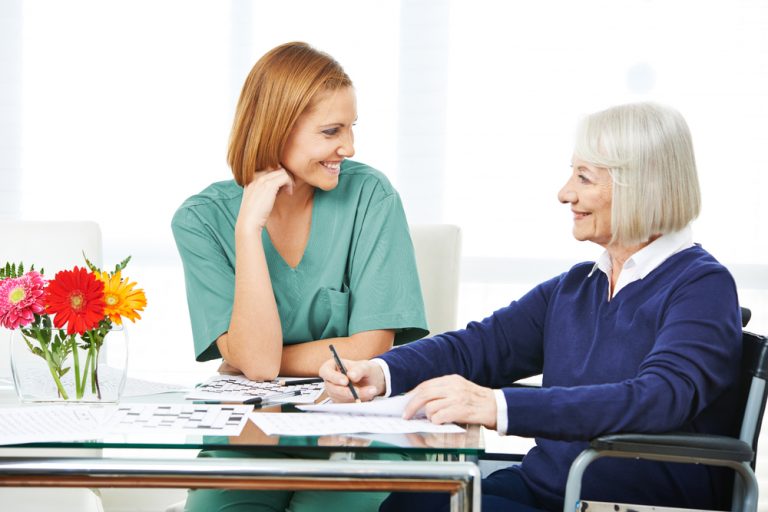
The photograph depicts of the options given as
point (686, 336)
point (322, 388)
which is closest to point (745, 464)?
point (686, 336)

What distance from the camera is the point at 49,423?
4.33ft

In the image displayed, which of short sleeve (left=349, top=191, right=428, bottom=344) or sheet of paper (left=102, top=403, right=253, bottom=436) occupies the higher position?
short sleeve (left=349, top=191, right=428, bottom=344)

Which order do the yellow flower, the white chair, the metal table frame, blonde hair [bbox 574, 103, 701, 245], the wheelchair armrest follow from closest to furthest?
the metal table frame
the wheelchair armrest
the yellow flower
blonde hair [bbox 574, 103, 701, 245]
the white chair

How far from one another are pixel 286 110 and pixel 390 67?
183cm

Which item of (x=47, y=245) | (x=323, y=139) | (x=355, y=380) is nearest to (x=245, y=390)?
(x=355, y=380)

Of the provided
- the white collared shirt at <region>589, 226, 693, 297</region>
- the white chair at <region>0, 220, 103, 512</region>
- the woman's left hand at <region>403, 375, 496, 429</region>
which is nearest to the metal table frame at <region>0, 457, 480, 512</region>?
the woman's left hand at <region>403, 375, 496, 429</region>

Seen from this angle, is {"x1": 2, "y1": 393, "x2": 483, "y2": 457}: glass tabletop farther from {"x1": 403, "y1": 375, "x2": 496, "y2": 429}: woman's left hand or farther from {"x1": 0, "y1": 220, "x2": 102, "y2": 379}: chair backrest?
{"x1": 0, "y1": 220, "x2": 102, "y2": 379}: chair backrest

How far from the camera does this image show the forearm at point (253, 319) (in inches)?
71.6

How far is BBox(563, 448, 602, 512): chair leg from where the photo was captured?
1.40 m

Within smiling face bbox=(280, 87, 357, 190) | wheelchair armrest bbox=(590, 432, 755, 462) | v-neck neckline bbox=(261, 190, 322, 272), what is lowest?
wheelchair armrest bbox=(590, 432, 755, 462)

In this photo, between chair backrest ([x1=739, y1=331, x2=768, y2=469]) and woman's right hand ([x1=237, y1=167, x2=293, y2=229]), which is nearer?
chair backrest ([x1=739, y1=331, x2=768, y2=469])

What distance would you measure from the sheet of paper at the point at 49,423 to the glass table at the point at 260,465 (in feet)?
0.06

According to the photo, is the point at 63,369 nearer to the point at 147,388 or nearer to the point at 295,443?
the point at 147,388

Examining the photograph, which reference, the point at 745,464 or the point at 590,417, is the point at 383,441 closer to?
the point at 590,417
